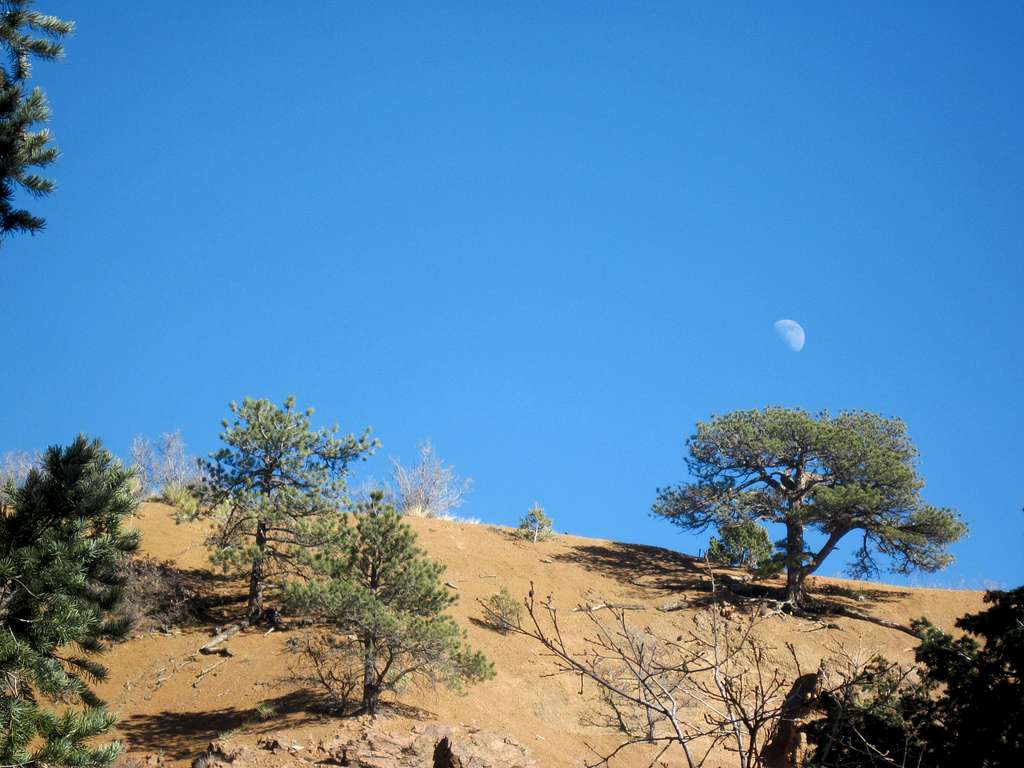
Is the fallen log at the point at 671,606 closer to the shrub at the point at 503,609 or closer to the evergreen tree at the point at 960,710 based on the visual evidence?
the shrub at the point at 503,609

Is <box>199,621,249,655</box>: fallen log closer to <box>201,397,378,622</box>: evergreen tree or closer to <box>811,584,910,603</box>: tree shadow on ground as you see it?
<box>201,397,378,622</box>: evergreen tree

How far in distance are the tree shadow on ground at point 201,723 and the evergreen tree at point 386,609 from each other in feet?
4.27

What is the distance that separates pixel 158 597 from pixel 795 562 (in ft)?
65.3

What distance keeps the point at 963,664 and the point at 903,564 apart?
1660 centimetres

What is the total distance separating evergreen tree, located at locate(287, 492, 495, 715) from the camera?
16.8 m

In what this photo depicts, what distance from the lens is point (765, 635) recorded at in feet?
87.4

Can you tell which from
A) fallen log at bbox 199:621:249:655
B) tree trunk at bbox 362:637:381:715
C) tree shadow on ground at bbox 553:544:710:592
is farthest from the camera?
tree shadow on ground at bbox 553:544:710:592

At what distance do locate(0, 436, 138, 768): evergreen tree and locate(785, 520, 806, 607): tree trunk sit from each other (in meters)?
21.5

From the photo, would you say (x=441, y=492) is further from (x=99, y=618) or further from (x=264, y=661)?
(x=99, y=618)

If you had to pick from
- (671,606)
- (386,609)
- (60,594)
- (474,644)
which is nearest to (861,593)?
(671,606)

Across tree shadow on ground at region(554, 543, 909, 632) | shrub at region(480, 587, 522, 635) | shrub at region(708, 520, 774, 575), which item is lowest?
shrub at region(480, 587, 522, 635)

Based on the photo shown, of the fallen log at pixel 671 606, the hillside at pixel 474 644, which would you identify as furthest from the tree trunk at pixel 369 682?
the fallen log at pixel 671 606

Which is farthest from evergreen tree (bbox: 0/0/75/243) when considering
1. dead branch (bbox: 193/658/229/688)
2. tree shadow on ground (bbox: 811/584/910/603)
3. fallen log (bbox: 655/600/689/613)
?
tree shadow on ground (bbox: 811/584/910/603)

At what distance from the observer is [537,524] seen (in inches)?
1353
